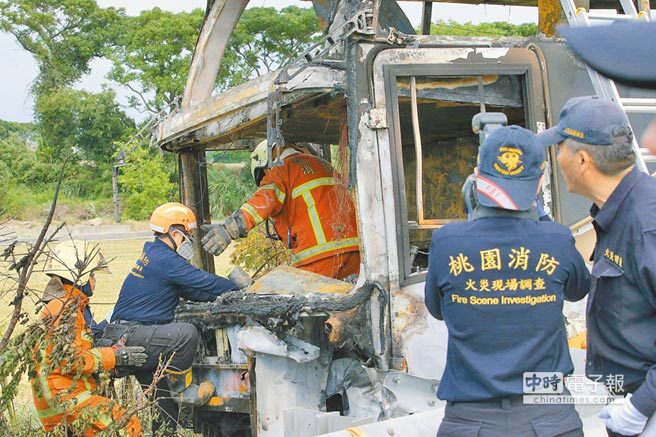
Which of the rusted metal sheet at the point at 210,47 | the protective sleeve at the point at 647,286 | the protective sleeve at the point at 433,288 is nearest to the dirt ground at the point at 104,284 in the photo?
the rusted metal sheet at the point at 210,47

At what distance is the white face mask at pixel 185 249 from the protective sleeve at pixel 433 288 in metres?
3.39

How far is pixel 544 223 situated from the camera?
2.75 meters

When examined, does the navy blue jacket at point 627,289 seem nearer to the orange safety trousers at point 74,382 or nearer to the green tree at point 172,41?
the orange safety trousers at point 74,382

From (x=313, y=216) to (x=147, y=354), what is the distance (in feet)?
4.58

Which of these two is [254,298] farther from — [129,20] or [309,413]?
[129,20]

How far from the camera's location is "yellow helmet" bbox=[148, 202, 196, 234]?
5926 mm

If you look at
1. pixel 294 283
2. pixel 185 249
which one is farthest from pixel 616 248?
pixel 185 249

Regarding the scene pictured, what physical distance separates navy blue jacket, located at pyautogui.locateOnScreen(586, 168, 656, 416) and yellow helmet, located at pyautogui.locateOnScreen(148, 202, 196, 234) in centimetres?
368

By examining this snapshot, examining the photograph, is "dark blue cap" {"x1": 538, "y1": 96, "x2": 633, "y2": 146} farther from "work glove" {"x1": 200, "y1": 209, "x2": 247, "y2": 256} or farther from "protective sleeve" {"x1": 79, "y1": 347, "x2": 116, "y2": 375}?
"work glove" {"x1": 200, "y1": 209, "x2": 247, "y2": 256}

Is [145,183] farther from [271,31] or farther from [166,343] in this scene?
[166,343]

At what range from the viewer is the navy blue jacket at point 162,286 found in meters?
5.78

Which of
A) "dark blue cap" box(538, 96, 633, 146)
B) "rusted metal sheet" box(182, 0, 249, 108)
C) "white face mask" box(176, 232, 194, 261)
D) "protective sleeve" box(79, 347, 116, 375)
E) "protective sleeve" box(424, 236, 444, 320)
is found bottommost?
"protective sleeve" box(79, 347, 116, 375)

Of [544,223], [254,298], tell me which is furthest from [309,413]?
[544,223]

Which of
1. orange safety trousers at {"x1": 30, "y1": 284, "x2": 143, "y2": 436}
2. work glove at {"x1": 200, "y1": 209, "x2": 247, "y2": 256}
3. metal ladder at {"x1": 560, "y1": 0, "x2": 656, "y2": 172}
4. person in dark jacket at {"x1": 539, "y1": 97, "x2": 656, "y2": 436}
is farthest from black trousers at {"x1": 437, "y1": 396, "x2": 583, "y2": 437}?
work glove at {"x1": 200, "y1": 209, "x2": 247, "y2": 256}
